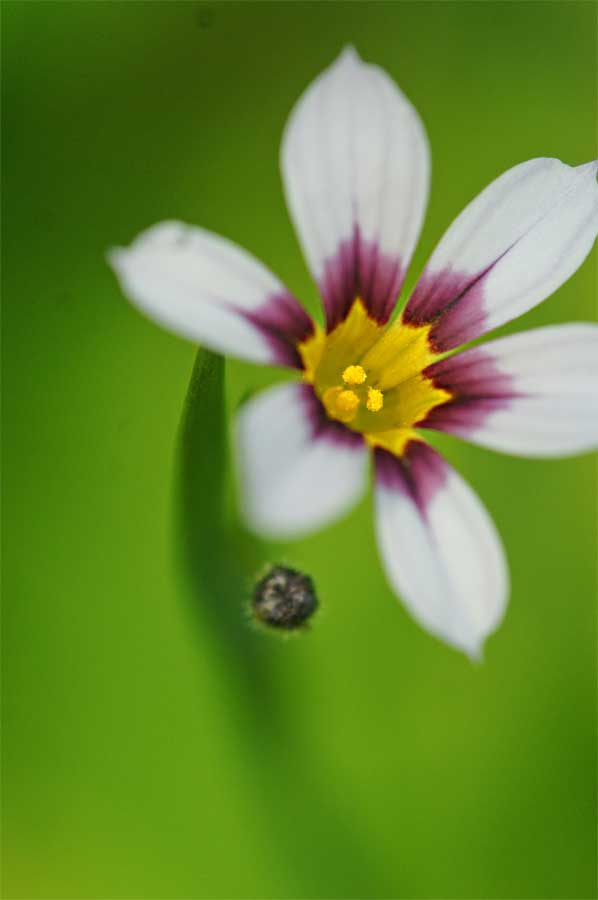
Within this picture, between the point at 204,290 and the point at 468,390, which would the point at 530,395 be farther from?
the point at 204,290

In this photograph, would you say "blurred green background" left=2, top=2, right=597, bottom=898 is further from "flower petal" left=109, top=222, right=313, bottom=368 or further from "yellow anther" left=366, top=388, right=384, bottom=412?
"flower petal" left=109, top=222, right=313, bottom=368

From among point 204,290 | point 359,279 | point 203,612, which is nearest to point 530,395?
point 359,279

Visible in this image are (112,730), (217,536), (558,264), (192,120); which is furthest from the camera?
(192,120)

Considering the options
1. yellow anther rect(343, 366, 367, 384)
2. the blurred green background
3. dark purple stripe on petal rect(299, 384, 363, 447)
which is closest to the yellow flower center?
yellow anther rect(343, 366, 367, 384)

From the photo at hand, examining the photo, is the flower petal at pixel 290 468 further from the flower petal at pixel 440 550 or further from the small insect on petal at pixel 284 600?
the small insect on petal at pixel 284 600

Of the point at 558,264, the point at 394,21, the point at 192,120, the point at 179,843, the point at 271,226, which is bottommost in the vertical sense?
the point at 179,843

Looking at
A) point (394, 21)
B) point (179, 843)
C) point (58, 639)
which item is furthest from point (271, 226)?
point (179, 843)

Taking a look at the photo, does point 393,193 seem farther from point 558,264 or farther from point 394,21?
point 394,21
